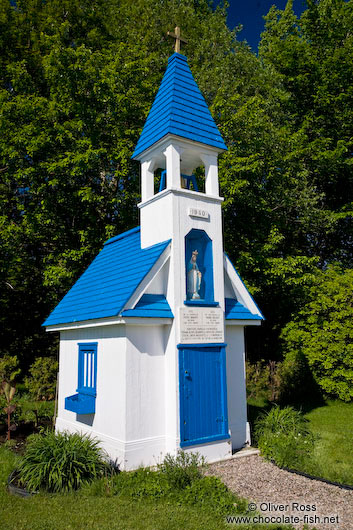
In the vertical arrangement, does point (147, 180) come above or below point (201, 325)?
above

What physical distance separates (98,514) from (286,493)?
3.02 meters

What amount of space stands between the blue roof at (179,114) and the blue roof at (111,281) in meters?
2.52

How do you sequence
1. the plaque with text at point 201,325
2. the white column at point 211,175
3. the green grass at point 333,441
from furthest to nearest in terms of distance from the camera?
1. the white column at point 211,175
2. the plaque with text at point 201,325
3. the green grass at point 333,441

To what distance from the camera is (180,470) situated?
6.66 m

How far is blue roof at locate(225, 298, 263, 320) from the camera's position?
934cm

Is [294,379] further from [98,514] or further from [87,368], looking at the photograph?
[98,514]

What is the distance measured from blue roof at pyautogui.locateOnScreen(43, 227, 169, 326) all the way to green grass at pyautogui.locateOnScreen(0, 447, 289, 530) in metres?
3.14

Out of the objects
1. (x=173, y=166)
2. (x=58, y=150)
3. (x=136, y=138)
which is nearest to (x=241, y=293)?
(x=173, y=166)

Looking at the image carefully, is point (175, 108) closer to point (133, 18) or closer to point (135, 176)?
point (135, 176)

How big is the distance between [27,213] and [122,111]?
216 inches

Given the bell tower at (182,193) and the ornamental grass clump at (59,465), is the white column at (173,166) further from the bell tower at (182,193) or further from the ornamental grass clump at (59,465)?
the ornamental grass clump at (59,465)

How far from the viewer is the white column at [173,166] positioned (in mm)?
8727

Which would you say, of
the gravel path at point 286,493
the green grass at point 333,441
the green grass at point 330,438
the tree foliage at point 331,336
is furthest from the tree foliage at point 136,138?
the gravel path at point 286,493

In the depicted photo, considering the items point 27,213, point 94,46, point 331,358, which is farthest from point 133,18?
point 331,358
